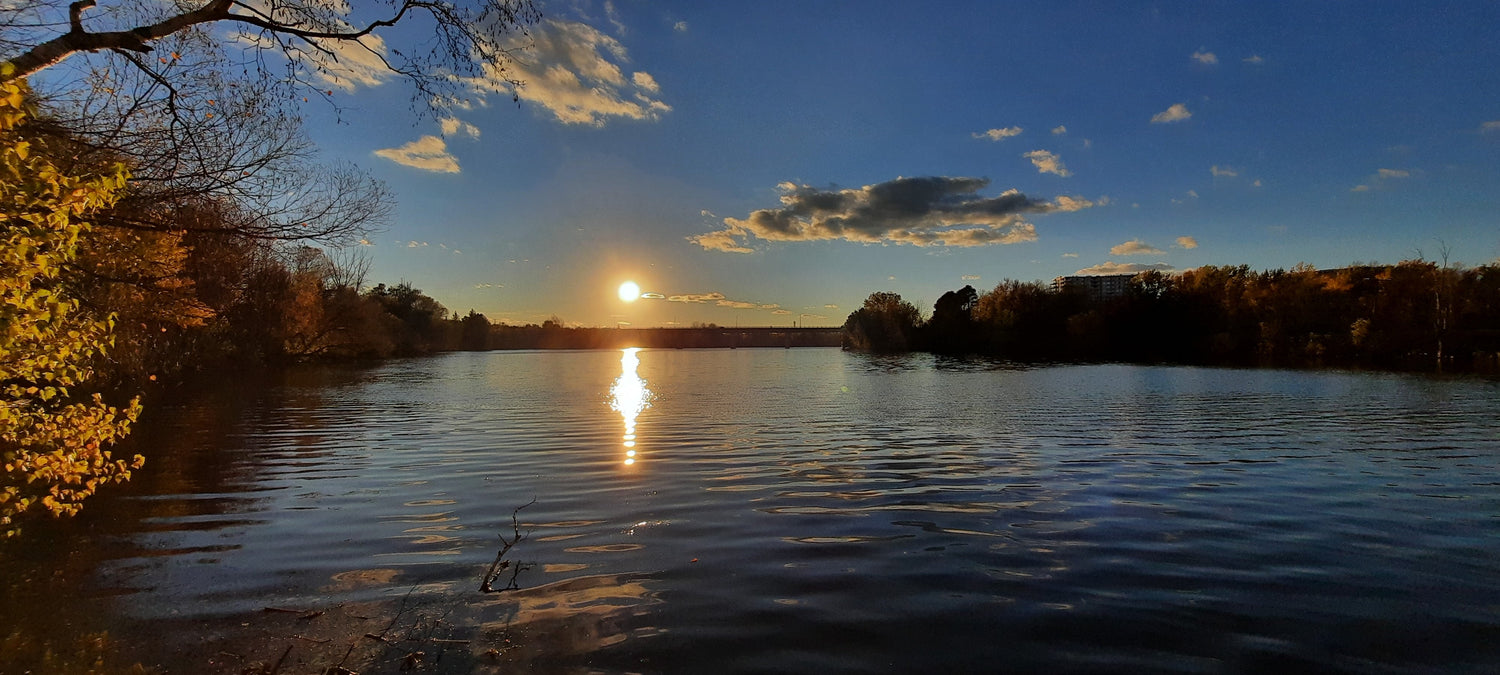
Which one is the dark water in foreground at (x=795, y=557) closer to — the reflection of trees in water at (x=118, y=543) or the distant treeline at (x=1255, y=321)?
the reflection of trees in water at (x=118, y=543)

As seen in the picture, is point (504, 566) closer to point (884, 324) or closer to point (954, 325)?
point (954, 325)

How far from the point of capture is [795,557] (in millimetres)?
8273

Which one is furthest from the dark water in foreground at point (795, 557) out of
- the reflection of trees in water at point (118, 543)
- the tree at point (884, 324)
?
the tree at point (884, 324)

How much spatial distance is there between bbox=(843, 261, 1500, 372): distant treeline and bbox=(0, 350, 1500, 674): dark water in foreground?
65379 millimetres

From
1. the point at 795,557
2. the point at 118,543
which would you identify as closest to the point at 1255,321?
the point at 795,557

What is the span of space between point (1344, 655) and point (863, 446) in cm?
1303

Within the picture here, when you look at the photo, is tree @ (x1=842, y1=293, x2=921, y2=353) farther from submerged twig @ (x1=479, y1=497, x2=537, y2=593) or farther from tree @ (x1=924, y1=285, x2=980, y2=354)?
submerged twig @ (x1=479, y1=497, x2=537, y2=593)

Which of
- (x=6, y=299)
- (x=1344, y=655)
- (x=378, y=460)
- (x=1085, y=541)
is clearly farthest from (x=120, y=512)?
(x=1344, y=655)

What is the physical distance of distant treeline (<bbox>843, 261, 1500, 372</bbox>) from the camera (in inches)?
2977

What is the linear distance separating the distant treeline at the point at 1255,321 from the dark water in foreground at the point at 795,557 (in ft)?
214

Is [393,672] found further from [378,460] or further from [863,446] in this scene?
[863,446]

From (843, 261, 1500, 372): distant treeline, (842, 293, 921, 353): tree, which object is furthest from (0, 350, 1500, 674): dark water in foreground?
(842, 293, 921, 353): tree

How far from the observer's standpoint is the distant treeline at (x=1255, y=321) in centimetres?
7562

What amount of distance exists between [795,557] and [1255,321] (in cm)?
12127
